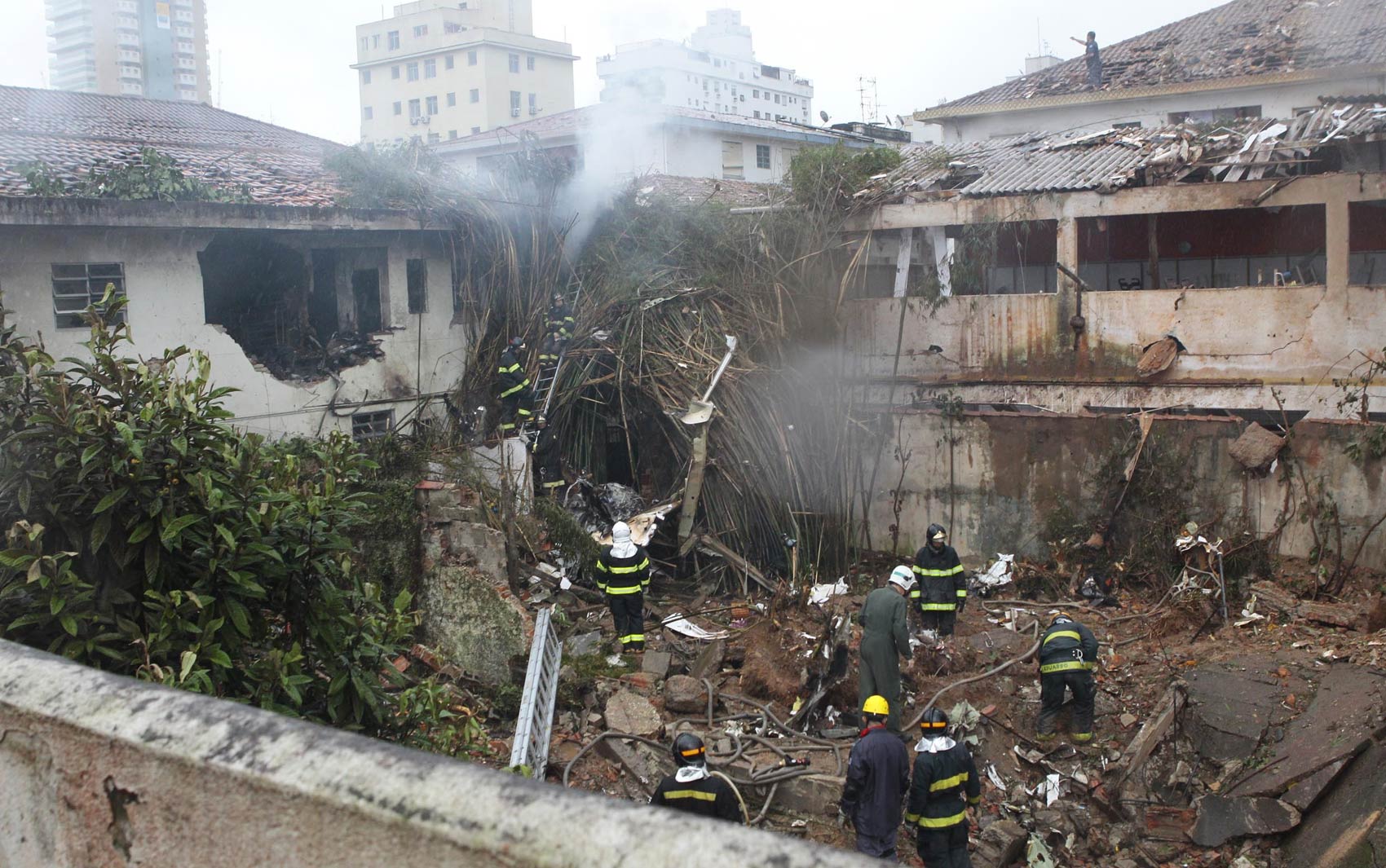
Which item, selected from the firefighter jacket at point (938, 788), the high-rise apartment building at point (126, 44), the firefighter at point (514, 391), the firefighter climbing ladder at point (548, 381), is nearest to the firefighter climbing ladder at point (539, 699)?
the firefighter jacket at point (938, 788)

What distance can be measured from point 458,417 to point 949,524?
6.34 meters

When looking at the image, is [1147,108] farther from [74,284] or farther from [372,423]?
[74,284]

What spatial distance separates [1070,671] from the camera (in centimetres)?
827

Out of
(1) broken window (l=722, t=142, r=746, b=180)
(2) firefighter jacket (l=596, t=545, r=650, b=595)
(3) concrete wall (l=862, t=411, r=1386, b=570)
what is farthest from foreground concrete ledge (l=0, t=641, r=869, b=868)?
(1) broken window (l=722, t=142, r=746, b=180)

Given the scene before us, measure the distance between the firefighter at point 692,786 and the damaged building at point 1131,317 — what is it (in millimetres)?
7343

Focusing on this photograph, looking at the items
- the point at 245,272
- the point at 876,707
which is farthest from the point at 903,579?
the point at 245,272

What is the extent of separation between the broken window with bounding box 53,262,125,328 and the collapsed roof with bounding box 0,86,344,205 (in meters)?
0.85

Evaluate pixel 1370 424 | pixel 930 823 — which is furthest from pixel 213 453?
pixel 1370 424

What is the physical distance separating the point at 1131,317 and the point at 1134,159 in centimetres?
219

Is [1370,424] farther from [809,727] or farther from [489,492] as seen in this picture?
[489,492]

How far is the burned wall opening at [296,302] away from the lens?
13.4 meters

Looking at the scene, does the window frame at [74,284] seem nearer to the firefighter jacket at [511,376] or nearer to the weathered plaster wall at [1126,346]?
the firefighter jacket at [511,376]

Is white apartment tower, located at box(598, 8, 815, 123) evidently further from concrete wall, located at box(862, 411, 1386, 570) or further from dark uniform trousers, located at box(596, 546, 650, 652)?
dark uniform trousers, located at box(596, 546, 650, 652)

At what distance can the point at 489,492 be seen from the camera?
11.5 meters
